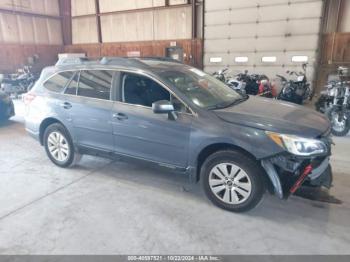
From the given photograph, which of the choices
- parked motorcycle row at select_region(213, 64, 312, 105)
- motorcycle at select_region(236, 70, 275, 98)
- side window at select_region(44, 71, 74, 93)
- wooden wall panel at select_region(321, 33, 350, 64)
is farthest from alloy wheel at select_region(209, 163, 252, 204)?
wooden wall panel at select_region(321, 33, 350, 64)

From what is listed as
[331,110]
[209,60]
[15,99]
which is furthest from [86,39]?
[331,110]

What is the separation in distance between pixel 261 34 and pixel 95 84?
Result: 29.0ft

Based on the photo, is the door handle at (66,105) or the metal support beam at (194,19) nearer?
the door handle at (66,105)

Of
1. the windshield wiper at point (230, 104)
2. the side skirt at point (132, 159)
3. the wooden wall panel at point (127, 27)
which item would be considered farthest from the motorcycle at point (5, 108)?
the wooden wall panel at point (127, 27)

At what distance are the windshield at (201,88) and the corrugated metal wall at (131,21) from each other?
9.76 meters

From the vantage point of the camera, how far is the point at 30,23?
48.1ft

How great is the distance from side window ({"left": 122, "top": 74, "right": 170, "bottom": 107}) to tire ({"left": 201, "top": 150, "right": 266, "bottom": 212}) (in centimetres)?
88

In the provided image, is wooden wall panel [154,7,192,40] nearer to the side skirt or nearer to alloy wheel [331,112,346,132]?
alloy wheel [331,112,346,132]

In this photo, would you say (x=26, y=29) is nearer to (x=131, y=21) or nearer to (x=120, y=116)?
(x=131, y=21)

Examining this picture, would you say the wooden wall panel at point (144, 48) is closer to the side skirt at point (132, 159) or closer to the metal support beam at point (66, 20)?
the metal support beam at point (66, 20)

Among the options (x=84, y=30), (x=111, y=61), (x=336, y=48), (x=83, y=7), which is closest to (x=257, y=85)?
(x=336, y=48)

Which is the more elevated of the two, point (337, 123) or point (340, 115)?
point (340, 115)

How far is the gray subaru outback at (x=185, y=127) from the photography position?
2535 mm

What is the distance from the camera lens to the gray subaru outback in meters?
2.54
